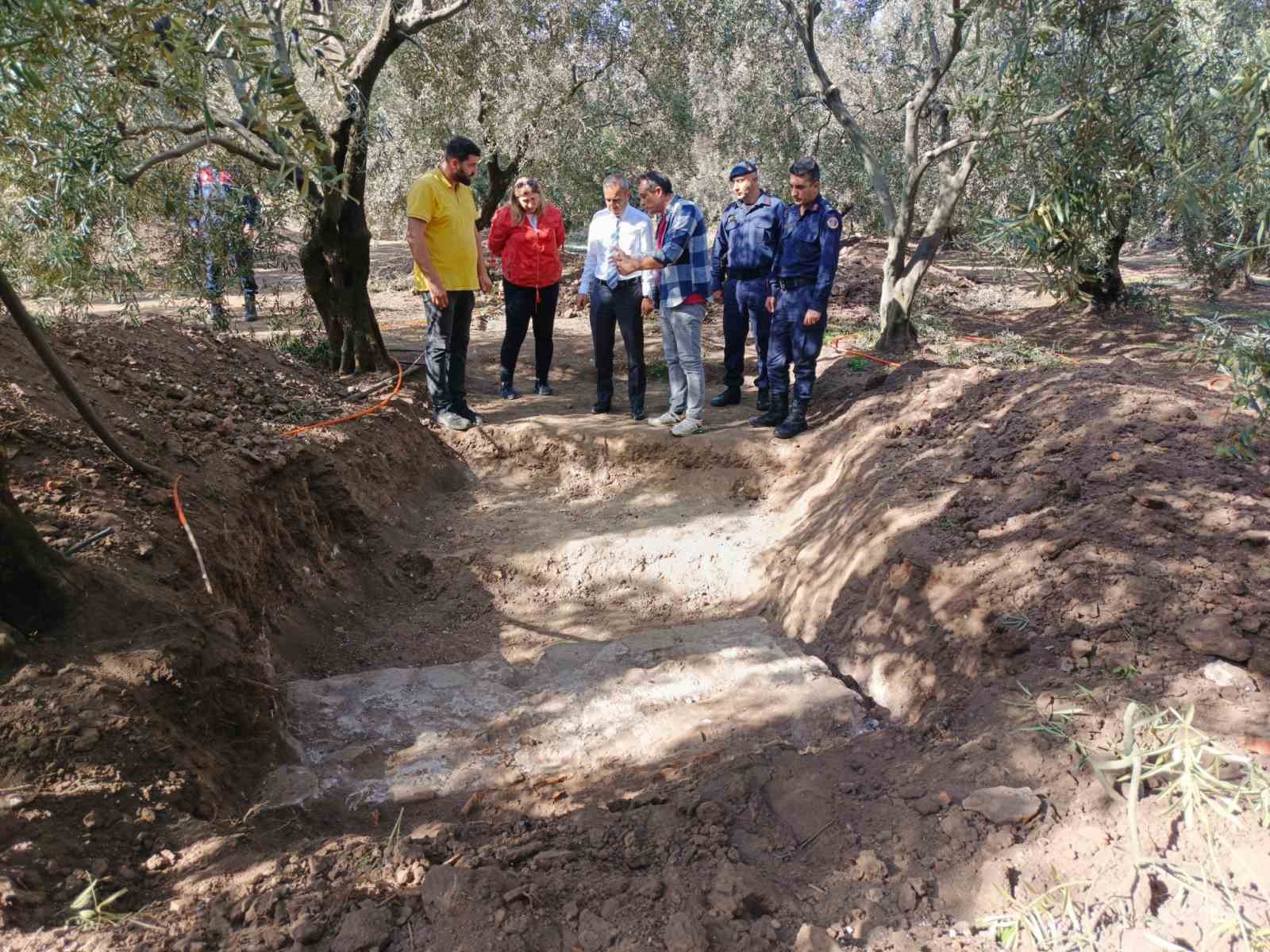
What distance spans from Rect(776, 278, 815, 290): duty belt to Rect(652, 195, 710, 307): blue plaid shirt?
0.60 meters

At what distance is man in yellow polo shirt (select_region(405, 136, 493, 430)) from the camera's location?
6.80 meters

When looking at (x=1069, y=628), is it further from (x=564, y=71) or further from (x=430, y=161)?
(x=430, y=161)

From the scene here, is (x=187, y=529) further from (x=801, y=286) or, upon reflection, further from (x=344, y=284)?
(x=801, y=286)

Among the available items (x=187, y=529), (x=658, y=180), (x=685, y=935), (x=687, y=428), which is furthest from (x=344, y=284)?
(x=685, y=935)

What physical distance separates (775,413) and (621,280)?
1.73m

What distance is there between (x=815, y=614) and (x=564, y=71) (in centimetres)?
A: 854

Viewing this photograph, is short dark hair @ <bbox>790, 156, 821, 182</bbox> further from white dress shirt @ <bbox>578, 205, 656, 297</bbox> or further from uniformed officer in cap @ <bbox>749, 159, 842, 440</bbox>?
white dress shirt @ <bbox>578, 205, 656, 297</bbox>

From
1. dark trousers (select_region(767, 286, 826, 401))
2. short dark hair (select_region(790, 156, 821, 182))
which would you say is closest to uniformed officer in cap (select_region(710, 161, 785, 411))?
short dark hair (select_region(790, 156, 821, 182))

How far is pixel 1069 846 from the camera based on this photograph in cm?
262

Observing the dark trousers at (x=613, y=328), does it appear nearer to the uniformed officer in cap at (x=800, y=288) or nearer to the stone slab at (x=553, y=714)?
the uniformed officer in cap at (x=800, y=288)

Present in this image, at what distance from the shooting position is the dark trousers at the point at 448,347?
714 centimetres

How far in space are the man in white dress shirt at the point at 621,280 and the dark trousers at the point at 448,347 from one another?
1067 millimetres

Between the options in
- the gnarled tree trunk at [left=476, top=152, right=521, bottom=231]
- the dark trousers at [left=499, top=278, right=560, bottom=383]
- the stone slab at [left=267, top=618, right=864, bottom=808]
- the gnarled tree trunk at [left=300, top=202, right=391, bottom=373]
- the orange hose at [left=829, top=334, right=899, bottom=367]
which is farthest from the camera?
the gnarled tree trunk at [left=476, top=152, right=521, bottom=231]

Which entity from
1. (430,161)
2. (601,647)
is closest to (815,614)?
(601,647)
